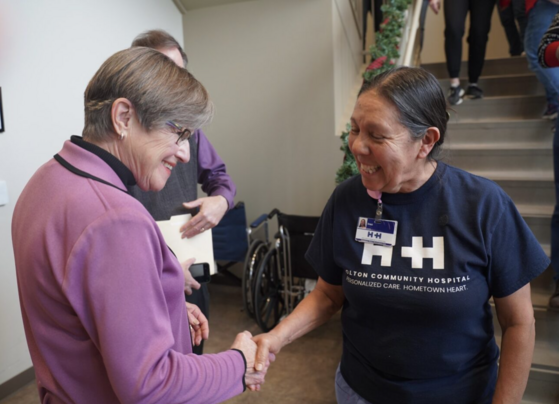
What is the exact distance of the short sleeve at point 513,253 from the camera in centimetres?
98

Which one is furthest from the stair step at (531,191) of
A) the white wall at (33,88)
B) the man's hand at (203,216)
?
the white wall at (33,88)

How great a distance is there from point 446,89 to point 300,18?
4.39 feet

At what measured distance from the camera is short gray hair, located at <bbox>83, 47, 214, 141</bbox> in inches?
30.9

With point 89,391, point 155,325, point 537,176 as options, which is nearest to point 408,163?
point 155,325

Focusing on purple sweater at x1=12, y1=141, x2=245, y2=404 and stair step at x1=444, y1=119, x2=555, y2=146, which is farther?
stair step at x1=444, y1=119, x2=555, y2=146

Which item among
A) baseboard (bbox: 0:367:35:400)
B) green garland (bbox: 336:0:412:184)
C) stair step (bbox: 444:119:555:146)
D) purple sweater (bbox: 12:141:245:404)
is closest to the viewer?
purple sweater (bbox: 12:141:245:404)

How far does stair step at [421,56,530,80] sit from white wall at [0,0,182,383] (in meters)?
2.89

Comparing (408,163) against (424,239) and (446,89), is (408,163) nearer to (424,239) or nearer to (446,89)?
(424,239)

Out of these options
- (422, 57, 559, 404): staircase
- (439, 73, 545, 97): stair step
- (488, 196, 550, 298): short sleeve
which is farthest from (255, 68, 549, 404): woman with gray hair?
(439, 73, 545, 97): stair step

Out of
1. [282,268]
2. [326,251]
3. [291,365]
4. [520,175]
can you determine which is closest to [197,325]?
[326,251]

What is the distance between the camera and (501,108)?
320 cm

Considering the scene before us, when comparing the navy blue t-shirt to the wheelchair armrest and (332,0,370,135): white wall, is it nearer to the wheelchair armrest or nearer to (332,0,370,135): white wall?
the wheelchair armrest

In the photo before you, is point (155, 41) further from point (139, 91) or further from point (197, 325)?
point (197, 325)

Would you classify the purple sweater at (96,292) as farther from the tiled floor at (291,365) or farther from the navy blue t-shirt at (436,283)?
the tiled floor at (291,365)
